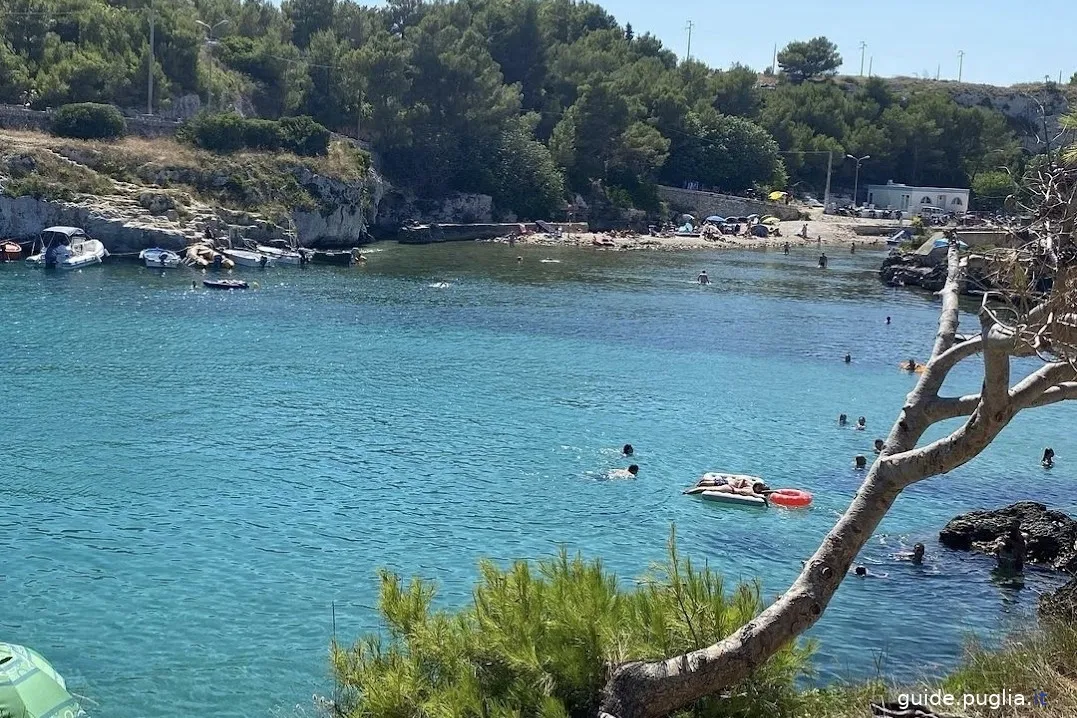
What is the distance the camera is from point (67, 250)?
220ft

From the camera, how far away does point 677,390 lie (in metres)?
42.5

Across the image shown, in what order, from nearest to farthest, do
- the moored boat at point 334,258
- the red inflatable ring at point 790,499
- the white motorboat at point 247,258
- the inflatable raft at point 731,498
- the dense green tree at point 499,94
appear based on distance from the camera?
1. the inflatable raft at point 731,498
2. the red inflatable ring at point 790,499
3. the white motorboat at point 247,258
4. the moored boat at point 334,258
5. the dense green tree at point 499,94

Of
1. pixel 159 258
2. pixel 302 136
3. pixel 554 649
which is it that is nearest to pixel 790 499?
pixel 554 649

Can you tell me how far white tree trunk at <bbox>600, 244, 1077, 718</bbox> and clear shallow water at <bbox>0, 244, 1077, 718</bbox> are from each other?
8271 mm

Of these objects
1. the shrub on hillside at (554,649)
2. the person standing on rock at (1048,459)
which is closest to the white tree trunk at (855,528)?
the shrub on hillside at (554,649)

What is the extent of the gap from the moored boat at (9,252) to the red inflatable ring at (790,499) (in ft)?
184

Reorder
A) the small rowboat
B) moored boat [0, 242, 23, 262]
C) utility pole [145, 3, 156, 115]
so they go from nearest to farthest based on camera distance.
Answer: the small rowboat < moored boat [0, 242, 23, 262] < utility pole [145, 3, 156, 115]

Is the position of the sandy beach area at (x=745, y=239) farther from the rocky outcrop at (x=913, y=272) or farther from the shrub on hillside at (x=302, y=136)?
the rocky outcrop at (x=913, y=272)

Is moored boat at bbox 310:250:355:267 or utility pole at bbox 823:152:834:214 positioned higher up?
utility pole at bbox 823:152:834:214

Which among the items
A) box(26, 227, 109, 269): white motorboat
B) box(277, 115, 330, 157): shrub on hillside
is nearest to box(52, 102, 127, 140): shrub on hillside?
box(26, 227, 109, 269): white motorboat

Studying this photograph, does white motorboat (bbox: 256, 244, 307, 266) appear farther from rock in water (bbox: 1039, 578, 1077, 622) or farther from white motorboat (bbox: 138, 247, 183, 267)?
rock in water (bbox: 1039, 578, 1077, 622)

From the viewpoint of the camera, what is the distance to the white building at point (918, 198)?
A: 126m

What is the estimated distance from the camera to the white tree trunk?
1079 cm

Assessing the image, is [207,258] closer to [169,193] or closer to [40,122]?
[169,193]
